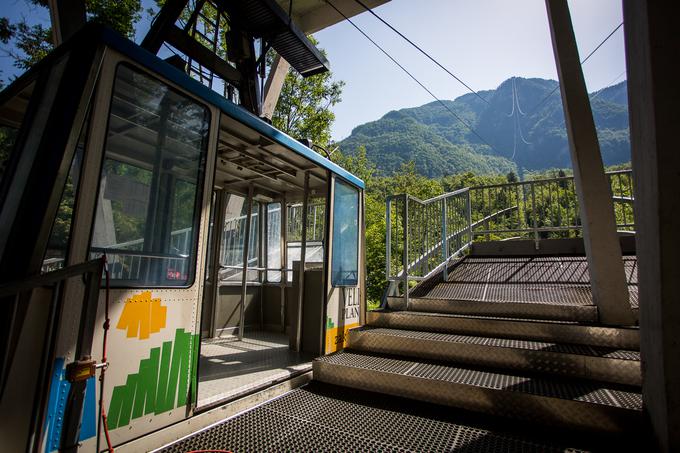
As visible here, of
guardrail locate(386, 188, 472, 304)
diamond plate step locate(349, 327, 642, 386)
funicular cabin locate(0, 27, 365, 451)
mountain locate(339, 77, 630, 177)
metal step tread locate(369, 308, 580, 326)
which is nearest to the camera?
funicular cabin locate(0, 27, 365, 451)

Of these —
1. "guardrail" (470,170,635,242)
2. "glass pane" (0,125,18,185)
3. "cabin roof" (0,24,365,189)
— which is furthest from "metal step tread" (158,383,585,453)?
"guardrail" (470,170,635,242)

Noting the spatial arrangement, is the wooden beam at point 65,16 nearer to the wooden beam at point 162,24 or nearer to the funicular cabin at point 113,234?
the wooden beam at point 162,24

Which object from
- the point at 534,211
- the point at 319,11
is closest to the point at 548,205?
the point at 534,211

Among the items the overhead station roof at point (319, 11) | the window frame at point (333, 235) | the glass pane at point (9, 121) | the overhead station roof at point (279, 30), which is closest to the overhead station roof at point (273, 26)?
the overhead station roof at point (279, 30)

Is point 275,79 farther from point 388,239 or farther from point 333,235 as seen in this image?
point 388,239

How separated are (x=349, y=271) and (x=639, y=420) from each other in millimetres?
3075

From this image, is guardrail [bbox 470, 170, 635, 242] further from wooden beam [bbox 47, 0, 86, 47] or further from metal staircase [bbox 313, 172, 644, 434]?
wooden beam [bbox 47, 0, 86, 47]

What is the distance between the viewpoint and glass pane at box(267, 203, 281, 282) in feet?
19.9

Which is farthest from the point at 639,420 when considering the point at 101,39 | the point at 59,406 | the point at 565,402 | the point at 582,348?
the point at 101,39

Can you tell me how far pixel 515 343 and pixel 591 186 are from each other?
6.22 ft

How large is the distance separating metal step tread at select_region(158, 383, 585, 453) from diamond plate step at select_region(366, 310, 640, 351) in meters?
1.25

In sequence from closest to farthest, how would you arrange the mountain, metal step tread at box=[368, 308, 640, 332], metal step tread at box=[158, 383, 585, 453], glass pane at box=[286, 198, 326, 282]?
metal step tread at box=[158, 383, 585, 453], metal step tread at box=[368, 308, 640, 332], glass pane at box=[286, 198, 326, 282], the mountain

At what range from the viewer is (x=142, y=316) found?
6.57 feet

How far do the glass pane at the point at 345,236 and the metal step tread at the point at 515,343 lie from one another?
757 mm
